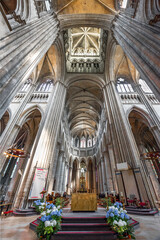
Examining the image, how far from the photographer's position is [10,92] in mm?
4234

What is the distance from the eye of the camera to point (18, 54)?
4.75m

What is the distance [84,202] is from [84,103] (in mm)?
17700

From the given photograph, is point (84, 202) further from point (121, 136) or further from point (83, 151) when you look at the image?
point (83, 151)

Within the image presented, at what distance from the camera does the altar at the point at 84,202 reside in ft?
15.5

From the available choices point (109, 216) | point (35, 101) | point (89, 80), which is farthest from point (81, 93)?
point (109, 216)

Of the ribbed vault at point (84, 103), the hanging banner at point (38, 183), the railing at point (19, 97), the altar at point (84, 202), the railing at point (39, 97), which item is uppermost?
the ribbed vault at point (84, 103)

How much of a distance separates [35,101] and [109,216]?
12.1m

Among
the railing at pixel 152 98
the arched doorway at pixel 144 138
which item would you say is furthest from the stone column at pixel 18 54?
the railing at pixel 152 98

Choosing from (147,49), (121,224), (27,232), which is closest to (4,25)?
(147,49)

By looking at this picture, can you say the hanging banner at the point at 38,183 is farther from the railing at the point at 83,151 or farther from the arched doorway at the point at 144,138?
the railing at the point at 83,151

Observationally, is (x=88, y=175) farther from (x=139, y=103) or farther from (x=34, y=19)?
(x=34, y=19)

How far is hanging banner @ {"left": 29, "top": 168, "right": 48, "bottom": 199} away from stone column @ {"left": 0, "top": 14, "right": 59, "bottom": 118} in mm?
5289

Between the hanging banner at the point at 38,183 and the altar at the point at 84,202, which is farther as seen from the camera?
the hanging banner at the point at 38,183

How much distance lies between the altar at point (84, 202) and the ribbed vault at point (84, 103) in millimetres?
14091
